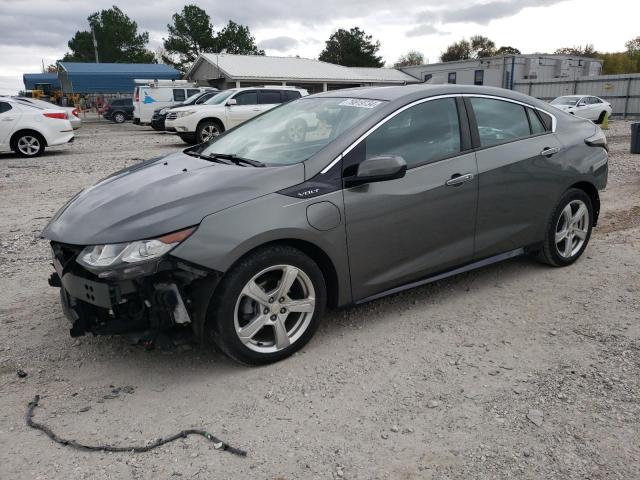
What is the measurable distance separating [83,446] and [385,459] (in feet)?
4.61

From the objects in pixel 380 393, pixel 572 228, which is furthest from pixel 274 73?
pixel 380 393

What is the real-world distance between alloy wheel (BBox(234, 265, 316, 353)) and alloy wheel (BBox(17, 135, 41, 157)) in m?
12.8

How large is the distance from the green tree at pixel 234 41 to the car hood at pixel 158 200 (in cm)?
7043

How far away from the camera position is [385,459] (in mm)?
2416

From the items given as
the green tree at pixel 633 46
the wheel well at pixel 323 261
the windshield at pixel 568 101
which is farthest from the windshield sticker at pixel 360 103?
the green tree at pixel 633 46

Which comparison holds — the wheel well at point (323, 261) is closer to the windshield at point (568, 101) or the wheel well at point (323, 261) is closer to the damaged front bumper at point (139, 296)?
the damaged front bumper at point (139, 296)

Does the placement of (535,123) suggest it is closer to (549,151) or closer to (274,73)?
(549,151)

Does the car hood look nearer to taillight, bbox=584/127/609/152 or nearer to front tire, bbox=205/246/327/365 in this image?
front tire, bbox=205/246/327/365

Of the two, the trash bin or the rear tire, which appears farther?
the rear tire

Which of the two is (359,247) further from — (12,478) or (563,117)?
(563,117)

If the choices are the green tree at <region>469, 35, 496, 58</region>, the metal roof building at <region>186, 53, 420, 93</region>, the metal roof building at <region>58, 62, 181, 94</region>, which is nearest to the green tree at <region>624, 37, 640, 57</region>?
the green tree at <region>469, 35, 496, 58</region>

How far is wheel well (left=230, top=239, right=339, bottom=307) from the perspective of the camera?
315cm

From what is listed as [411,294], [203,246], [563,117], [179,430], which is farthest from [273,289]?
[563,117]

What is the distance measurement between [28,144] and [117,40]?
76.8 m
